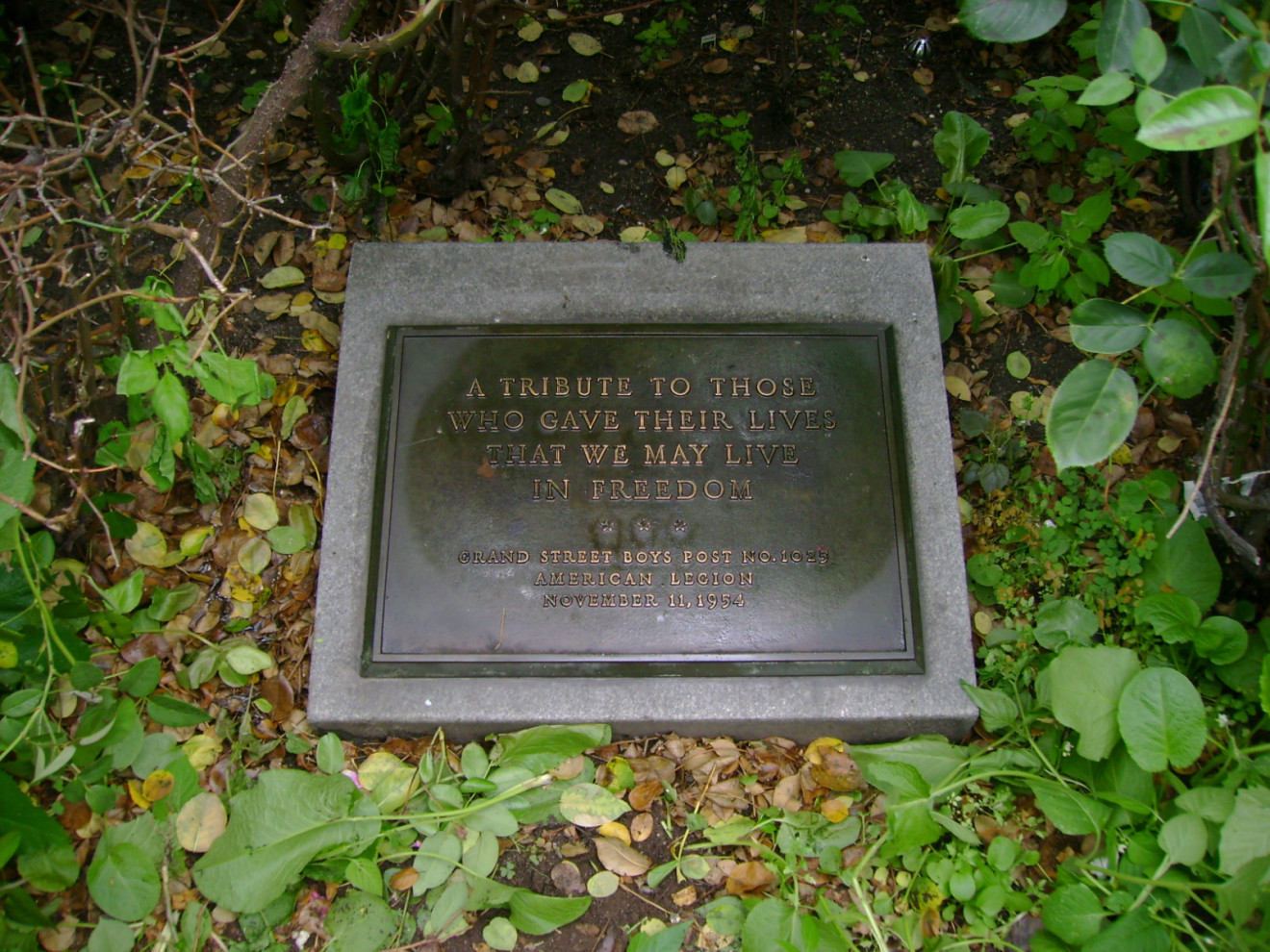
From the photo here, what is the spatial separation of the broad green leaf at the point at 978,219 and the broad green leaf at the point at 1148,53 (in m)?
1.05

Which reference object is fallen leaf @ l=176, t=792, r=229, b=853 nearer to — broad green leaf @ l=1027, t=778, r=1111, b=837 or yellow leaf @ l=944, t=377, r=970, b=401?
broad green leaf @ l=1027, t=778, r=1111, b=837

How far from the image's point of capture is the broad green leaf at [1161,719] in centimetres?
193

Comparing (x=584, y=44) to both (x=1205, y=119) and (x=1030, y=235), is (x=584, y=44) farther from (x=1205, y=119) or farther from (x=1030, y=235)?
(x=1205, y=119)

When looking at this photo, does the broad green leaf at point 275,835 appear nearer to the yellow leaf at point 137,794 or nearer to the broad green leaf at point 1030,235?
the yellow leaf at point 137,794

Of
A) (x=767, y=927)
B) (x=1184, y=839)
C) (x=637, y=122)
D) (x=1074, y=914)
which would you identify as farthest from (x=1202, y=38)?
(x=767, y=927)

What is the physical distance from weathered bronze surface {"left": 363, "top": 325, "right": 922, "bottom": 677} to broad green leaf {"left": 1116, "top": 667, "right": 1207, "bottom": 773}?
1.56ft

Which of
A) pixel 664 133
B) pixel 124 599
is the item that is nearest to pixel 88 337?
pixel 124 599

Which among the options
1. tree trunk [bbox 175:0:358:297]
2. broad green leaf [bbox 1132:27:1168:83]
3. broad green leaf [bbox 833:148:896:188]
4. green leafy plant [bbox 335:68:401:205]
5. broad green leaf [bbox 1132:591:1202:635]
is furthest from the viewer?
broad green leaf [bbox 833:148:896:188]

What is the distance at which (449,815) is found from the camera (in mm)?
2105

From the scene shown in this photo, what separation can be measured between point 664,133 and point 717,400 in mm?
1261

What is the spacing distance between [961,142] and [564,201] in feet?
4.18

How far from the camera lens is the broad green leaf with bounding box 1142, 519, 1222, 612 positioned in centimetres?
224

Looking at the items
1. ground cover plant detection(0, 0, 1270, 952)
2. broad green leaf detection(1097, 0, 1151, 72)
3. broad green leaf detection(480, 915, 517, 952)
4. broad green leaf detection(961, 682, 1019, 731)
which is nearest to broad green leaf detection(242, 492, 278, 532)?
ground cover plant detection(0, 0, 1270, 952)

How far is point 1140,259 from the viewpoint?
5.93ft
